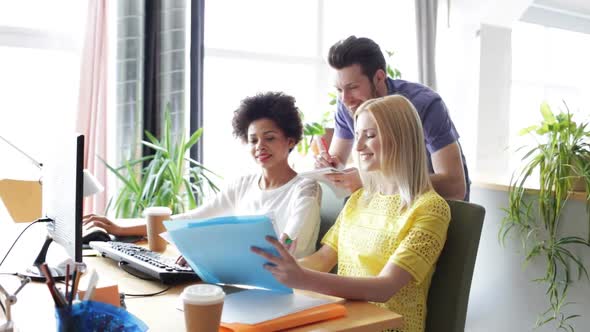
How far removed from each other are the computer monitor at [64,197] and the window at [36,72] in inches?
68.4

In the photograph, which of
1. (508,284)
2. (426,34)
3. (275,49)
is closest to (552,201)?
(508,284)

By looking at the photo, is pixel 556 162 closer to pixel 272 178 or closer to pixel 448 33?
pixel 272 178

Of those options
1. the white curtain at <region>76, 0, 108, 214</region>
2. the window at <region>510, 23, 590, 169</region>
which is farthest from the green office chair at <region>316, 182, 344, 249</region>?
the window at <region>510, 23, 590, 169</region>

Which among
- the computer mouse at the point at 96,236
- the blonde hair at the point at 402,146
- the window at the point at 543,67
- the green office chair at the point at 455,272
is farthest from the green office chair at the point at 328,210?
the window at the point at 543,67

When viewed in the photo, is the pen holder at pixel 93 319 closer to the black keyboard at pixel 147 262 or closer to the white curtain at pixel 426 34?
the black keyboard at pixel 147 262

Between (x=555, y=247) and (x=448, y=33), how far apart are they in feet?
7.09

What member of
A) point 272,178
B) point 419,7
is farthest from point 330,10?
point 272,178

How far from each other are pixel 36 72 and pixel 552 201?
8.79 ft

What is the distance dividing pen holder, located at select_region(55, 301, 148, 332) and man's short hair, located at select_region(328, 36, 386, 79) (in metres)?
1.26

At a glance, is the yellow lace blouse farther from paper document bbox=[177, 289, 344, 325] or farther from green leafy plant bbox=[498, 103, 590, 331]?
green leafy plant bbox=[498, 103, 590, 331]

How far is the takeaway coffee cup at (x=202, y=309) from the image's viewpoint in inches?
36.6

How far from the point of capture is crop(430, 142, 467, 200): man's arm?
1.87 meters

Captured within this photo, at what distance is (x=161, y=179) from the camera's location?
9.78 feet

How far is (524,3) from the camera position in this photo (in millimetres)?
3840
